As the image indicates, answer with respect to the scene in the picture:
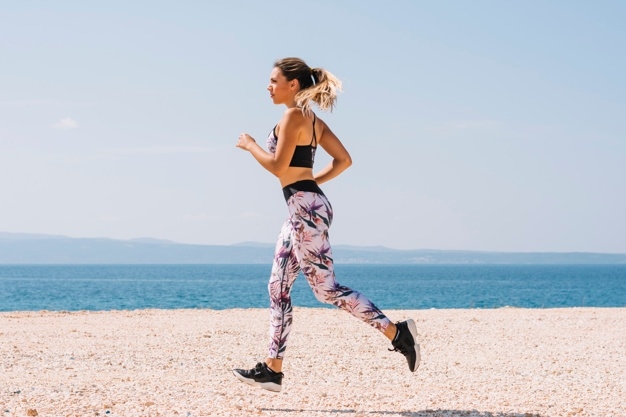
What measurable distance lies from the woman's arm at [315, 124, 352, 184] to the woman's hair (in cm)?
35

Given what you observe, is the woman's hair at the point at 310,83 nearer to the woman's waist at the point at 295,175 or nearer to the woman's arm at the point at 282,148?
the woman's arm at the point at 282,148

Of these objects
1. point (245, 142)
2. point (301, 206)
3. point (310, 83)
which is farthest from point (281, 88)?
point (301, 206)

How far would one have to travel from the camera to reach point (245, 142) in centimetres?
582

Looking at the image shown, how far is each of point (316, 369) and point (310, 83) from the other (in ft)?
12.6

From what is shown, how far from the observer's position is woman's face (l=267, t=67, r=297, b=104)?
235 inches

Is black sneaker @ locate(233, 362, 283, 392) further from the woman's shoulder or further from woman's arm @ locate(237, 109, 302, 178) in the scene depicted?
the woman's shoulder

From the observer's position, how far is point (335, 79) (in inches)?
233

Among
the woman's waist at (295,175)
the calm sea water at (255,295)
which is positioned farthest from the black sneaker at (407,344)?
the calm sea water at (255,295)

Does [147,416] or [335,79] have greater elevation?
[335,79]

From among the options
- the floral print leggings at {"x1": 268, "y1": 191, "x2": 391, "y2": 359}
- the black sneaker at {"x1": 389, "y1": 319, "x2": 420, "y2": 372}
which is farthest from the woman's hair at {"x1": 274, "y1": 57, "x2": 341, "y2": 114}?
the black sneaker at {"x1": 389, "y1": 319, "x2": 420, "y2": 372}

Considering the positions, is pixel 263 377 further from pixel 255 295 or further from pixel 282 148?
pixel 255 295

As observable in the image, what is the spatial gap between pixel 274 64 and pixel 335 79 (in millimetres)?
494

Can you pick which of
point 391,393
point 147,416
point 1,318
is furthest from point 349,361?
point 1,318

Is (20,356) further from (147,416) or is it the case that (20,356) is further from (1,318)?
(1,318)
